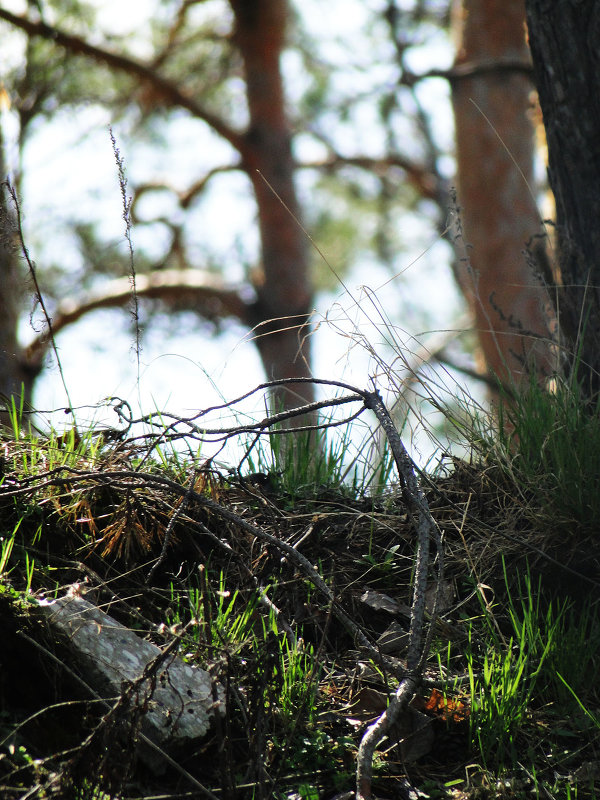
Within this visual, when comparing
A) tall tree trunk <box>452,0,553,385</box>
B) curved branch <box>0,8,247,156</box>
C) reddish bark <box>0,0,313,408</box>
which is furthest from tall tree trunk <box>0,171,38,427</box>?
tall tree trunk <box>452,0,553,385</box>

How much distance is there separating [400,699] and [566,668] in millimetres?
479

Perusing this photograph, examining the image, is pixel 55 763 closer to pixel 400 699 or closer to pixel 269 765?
pixel 269 765

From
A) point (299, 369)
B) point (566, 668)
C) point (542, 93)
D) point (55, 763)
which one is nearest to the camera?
point (55, 763)

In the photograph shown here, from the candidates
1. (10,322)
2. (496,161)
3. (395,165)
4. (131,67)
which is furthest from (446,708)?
(395,165)

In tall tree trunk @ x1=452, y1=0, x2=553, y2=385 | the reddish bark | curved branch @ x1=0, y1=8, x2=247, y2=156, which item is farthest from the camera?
the reddish bark

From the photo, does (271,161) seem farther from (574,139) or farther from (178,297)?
(574,139)

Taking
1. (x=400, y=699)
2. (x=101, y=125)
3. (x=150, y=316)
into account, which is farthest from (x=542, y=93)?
(x=101, y=125)

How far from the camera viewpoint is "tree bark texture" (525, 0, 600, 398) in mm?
2680

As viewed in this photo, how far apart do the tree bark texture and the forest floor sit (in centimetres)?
84

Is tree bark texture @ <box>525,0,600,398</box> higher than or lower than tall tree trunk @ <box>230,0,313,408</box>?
lower

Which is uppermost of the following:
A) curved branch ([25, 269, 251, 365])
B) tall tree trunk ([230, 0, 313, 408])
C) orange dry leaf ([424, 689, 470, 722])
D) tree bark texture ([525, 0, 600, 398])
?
tall tree trunk ([230, 0, 313, 408])

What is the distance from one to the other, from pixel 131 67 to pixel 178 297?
7.83 ft

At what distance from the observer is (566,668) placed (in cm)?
169

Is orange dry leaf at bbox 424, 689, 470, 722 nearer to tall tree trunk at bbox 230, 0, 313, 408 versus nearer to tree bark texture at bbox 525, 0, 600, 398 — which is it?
tree bark texture at bbox 525, 0, 600, 398
